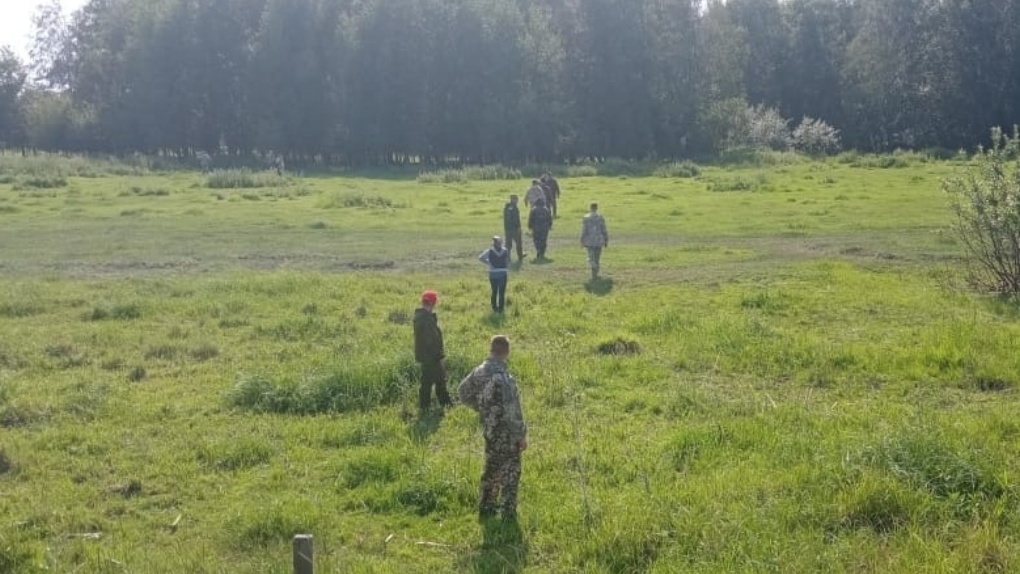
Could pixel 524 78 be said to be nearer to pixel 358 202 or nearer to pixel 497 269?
pixel 358 202

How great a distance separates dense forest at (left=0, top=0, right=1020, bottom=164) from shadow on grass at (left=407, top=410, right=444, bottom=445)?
192 feet

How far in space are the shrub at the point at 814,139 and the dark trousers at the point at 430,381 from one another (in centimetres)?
6092

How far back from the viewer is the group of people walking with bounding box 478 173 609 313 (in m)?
16.9

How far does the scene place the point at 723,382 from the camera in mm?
12453

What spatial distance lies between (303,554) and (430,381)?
5906 millimetres

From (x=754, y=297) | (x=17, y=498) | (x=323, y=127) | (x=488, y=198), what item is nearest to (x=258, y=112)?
(x=323, y=127)

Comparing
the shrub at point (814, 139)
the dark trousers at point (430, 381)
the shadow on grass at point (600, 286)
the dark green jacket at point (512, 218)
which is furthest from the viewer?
the shrub at point (814, 139)

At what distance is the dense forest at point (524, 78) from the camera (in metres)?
69.6

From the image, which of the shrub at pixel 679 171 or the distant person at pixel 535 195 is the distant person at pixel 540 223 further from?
the shrub at pixel 679 171

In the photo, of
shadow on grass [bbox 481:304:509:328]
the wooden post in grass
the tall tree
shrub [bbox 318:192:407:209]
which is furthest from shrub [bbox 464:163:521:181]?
the tall tree

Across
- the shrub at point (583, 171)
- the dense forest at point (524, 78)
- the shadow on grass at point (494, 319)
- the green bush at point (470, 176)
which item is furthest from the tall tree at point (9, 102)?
the shadow on grass at point (494, 319)

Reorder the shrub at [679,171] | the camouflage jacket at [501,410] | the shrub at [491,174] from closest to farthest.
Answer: the camouflage jacket at [501,410]
the shrub at [679,171]
the shrub at [491,174]

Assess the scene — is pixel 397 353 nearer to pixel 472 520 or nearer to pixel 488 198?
pixel 472 520

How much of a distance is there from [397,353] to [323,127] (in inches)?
2517
